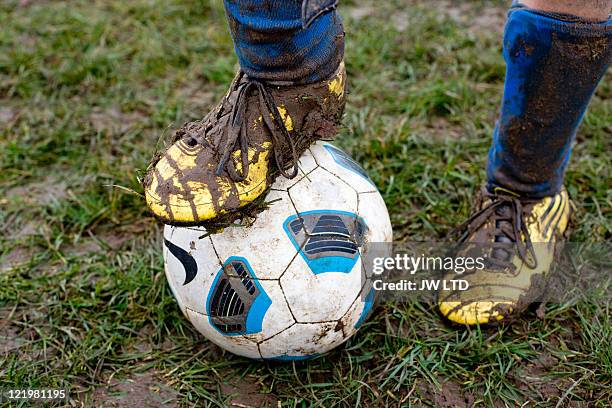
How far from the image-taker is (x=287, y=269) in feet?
6.15

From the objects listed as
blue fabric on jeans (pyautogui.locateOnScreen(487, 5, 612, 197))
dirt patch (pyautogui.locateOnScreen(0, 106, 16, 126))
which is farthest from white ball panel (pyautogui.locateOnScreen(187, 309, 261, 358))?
dirt patch (pyautogui.locateOnScreen(0, 106, 16, 126))

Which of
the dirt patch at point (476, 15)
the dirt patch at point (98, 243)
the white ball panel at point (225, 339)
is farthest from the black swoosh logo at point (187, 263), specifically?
the dirt patch at point (476, 15)

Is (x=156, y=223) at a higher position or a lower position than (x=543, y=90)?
lower

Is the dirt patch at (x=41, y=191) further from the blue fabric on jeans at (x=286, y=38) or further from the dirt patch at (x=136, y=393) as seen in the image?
the blue fabric on jeans at (x=286, y=38)

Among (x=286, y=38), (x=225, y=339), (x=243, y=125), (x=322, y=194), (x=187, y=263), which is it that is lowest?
Result: (x=225, y=339)

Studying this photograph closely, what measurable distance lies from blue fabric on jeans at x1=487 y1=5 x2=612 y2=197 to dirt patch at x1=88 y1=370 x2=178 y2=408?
1313 millimetres

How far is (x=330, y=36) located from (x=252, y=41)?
22cm

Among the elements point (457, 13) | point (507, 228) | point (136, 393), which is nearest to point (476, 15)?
point (457, 13)

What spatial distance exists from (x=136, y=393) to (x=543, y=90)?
1.56m

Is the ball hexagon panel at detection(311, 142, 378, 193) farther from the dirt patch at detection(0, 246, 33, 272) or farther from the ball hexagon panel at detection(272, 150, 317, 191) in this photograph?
the dirt patch at detection(0, 246, 33, 272)

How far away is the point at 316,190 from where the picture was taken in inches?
76.5

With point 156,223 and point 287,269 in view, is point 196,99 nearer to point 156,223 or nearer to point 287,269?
point 156,223

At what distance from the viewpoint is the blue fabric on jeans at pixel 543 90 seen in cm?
192

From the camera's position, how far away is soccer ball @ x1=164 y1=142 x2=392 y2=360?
188cm
